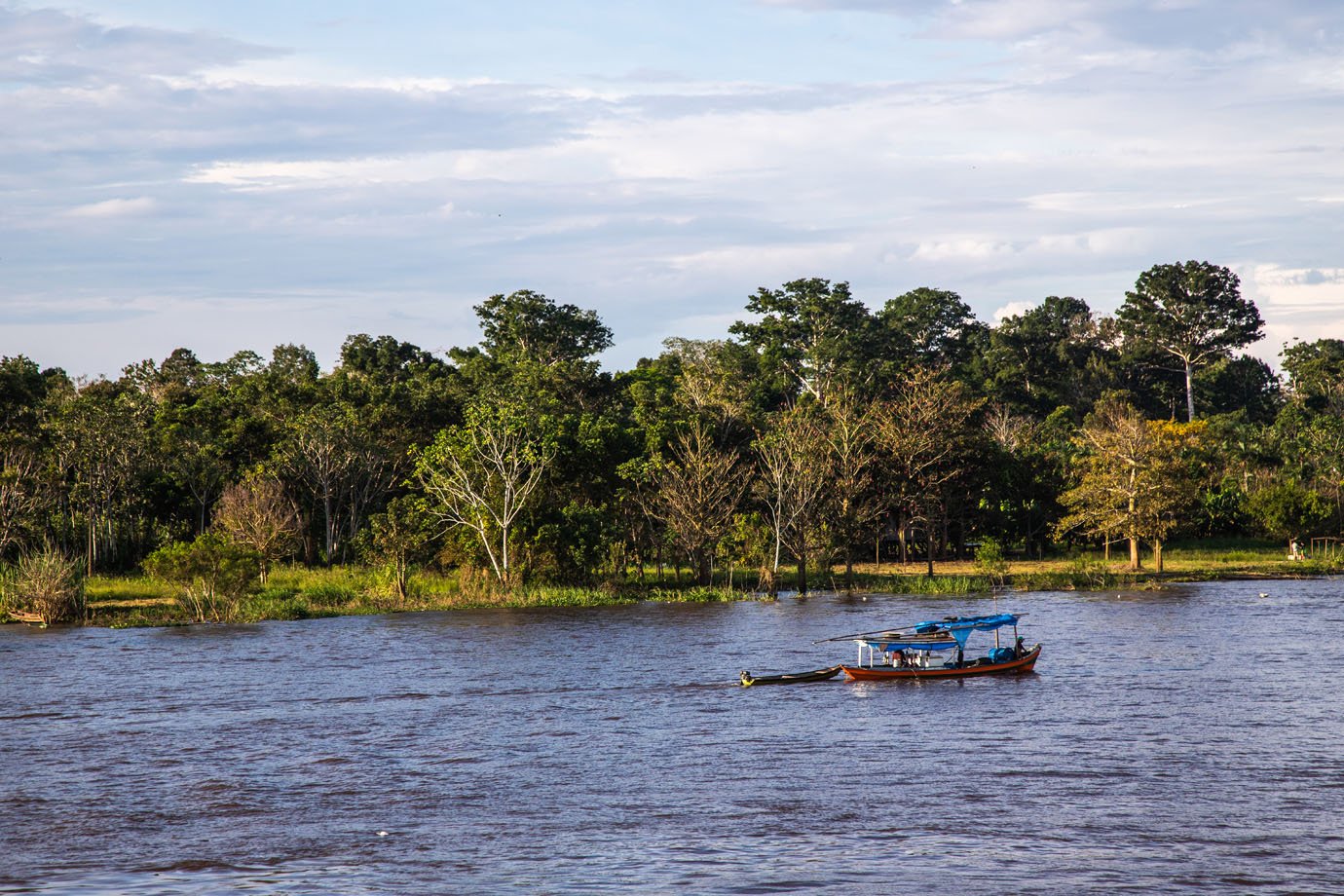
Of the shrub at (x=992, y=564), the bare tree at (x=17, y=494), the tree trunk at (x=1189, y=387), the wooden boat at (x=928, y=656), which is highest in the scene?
the tree trunk at (x=1189, y=387)

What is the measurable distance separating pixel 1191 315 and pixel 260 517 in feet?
335

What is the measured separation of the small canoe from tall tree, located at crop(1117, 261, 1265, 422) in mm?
104349

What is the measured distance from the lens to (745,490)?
71812mm

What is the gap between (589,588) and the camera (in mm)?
67688

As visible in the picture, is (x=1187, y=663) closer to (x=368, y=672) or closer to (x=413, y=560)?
(x=368, y=672)

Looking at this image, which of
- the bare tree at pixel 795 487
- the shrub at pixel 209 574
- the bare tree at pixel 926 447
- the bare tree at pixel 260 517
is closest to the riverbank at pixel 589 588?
the shrub at pixel 209 574

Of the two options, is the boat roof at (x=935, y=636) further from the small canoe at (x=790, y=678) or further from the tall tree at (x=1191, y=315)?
the tall tree at (x=1191, y=315)

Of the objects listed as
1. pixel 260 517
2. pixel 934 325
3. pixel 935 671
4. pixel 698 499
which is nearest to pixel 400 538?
pixel 260 517

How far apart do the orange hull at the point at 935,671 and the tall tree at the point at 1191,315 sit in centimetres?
10162

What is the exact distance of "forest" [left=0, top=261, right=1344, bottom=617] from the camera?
218 feet

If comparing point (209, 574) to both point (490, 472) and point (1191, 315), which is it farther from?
point (1191, 315)

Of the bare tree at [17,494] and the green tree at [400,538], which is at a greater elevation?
the bare tree at [17,494]

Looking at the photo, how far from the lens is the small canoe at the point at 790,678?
131ft

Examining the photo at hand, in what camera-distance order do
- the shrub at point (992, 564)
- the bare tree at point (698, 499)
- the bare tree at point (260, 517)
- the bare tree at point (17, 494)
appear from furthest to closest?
the shrub at point (992, 564), the bare tree at point (260, 517), the bare tree at point (698, 499), the bare tree at point (17, 494)
